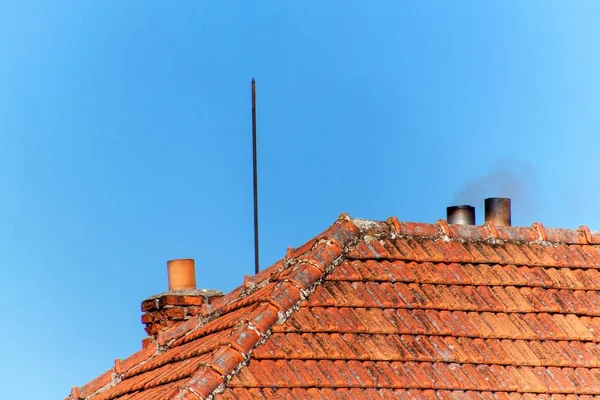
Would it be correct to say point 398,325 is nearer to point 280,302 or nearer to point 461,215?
point 280,302

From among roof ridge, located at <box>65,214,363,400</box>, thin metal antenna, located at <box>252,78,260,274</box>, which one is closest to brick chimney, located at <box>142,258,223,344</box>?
roof ridge, located at <box>65,214,363,400</box>

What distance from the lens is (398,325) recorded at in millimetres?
10195

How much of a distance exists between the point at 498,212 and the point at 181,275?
11.4 ft

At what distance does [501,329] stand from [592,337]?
0.89 m

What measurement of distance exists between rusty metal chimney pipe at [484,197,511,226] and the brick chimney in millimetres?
2912

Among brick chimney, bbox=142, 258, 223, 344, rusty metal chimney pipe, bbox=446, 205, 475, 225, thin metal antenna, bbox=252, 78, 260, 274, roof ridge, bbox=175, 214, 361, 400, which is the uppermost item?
thin metal antenna, bbox=252, 78, 260, 274

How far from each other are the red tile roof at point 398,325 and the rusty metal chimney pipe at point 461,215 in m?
0.50

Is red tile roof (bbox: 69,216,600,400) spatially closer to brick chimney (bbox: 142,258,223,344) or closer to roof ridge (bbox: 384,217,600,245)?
roof ridge (bbox: 384,217,600,245)

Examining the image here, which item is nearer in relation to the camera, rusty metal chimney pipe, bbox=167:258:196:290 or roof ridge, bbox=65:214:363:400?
roof ridge, bbox=65:214:363:400

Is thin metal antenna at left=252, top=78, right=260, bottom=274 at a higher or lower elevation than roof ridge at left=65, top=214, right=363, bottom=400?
higher

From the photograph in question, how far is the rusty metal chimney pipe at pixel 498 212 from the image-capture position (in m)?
12.4

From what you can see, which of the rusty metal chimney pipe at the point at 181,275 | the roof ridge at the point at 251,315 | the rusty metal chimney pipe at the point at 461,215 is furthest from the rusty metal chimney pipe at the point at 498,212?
the rusty metal chimney pipe at the point at 181,275

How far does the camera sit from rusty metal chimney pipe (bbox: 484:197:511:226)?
12.4m

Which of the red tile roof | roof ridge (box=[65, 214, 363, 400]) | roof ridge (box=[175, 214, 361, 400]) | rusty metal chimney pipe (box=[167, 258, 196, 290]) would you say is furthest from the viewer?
rusty metal chimney pipe (box=[167, 258, 196, 290])
